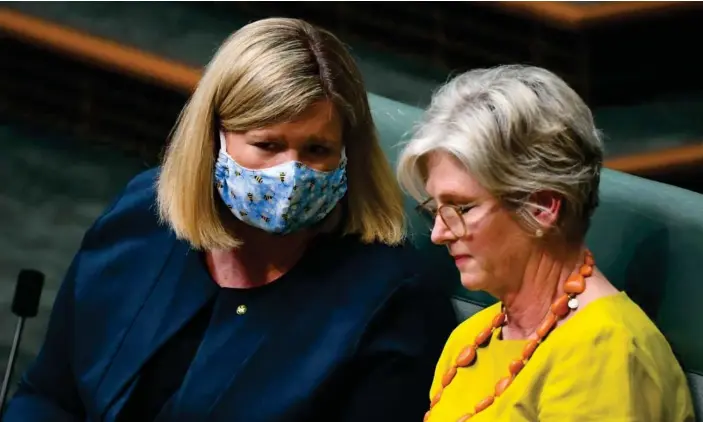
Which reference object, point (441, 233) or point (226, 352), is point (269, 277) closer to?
point (226, 352)

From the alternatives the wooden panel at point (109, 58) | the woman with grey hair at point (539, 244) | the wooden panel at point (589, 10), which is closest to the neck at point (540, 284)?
the woman with grey hair at point (539, 244)

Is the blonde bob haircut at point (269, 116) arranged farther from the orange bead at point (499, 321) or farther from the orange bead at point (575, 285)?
the orange bead at point (575, 285)

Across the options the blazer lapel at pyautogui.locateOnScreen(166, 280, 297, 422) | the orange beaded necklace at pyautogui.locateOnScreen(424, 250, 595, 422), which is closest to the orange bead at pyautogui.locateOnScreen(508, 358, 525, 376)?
→ the orange beaded necklace at pyautogui.locateOnScreen(424, 250, 595, 422)

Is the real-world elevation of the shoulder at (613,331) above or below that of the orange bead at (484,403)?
above

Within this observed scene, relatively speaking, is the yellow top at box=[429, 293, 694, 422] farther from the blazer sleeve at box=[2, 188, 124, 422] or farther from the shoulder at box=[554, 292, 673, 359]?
the blazer sleeve at box=[2, 188, 124, 422]

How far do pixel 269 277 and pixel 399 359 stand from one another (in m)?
0.26

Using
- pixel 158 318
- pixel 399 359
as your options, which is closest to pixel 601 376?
pixel 399 359

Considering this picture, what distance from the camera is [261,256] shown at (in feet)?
5.90

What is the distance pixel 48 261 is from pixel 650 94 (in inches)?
57.7

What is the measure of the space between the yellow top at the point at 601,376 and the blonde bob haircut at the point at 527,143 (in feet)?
0.43

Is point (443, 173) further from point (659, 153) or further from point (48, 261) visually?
point (48, 261)

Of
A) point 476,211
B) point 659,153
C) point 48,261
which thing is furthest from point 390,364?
point 48,261

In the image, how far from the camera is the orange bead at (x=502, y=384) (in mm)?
1412

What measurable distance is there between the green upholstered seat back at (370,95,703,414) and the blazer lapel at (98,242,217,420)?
642mm
